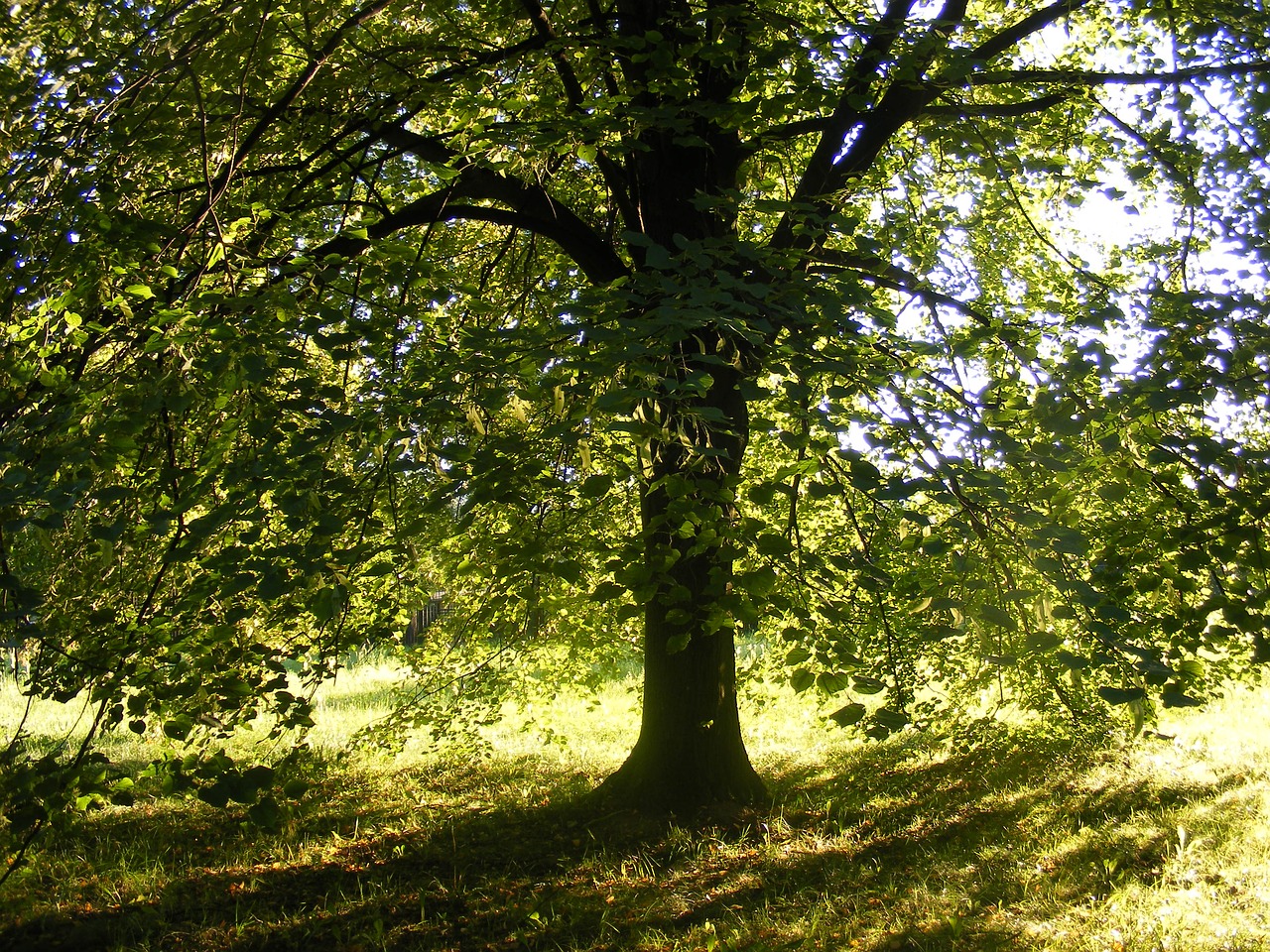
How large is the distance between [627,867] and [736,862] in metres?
0.67

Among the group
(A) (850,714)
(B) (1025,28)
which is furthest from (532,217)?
(A) (850,714)

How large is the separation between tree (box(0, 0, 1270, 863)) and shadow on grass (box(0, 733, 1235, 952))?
2.82 ft

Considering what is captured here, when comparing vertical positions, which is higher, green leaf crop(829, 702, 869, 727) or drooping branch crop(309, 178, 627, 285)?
drooping branch crop(309, 178, 627, 285)

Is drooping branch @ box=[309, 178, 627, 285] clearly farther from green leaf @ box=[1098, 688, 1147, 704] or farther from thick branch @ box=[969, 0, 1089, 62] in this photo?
green leaf @ box=[1098, 688, 1147, 704]

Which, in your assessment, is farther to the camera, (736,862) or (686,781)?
(686,781)

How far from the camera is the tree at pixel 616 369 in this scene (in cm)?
296

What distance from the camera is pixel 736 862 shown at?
578 centimetres

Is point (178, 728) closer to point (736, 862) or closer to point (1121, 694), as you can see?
point (1121, 694)

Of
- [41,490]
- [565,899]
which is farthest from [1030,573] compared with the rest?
[41,490]

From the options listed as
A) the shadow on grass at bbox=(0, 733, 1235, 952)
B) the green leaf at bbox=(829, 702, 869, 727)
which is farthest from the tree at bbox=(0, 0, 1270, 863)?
the shadow on grass at bbox=(0, 733, 1235, 952)

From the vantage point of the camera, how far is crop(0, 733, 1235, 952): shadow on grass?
15.8 feet

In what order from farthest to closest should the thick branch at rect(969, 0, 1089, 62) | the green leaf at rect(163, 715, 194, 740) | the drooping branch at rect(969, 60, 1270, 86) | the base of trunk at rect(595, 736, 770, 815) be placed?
1. the base of trunk at rect(595, 736, 770, 815)
2. the thick branch at rect(969, 0, 1089, 62)
3. the drooping branch at rect(969, 60, 1270, 86)
4. the green leaf at rect(163, 715, 194, 740)

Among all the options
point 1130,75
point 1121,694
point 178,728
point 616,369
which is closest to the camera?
point 1121,694

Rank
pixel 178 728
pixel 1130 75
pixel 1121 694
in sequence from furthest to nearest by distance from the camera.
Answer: pixel 1130 75 < pixel 178 728 < pixel 1121 694
